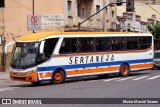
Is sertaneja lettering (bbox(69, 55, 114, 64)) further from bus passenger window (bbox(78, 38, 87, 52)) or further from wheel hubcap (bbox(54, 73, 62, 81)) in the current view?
wheel hubcap (bbox(54, 73, 62, 81))

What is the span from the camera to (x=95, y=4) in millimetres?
46469

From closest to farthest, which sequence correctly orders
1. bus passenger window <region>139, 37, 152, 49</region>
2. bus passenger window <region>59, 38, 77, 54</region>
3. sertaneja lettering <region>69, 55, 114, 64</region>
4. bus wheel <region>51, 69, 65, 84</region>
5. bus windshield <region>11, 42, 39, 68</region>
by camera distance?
bus windshield <region>11, 42, 39, 68</region>, bus wheel <region>51, 69, 65, 84</region>, bus passenger window <region>59, 38, 77, 54</region>, sertaneja lettering <region>69, 55, 114, 64</region>, bus passenger window <region>139, 37, 152, 49</region>

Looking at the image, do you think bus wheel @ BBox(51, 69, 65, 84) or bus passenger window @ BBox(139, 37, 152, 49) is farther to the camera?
bus passenger window @ BBox(139, 37, 152, 49)

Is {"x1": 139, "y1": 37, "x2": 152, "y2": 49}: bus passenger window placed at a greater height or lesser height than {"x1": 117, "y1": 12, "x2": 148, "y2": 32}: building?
lesser

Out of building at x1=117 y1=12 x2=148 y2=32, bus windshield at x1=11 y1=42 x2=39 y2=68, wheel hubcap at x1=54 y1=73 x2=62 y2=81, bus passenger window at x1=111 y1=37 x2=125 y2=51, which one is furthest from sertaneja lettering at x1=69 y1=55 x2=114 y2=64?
building at x1=117 y1=12 x2=148 y2=32

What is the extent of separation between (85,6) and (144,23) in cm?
2125

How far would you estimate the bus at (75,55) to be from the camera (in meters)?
22.5

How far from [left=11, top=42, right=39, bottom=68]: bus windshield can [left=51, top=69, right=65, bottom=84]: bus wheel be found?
174 centimetres

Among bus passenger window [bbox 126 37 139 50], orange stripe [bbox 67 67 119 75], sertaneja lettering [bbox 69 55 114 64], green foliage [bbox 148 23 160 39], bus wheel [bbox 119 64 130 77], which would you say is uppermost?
green foliage [bbox 148 23 160 39]

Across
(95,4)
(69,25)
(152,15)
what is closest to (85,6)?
(95,4)

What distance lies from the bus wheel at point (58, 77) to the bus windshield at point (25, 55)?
5.71ft

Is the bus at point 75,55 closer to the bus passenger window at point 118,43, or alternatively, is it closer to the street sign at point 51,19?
the bus passenger window at point 118,43

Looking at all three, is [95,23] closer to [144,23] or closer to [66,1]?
[66,1]

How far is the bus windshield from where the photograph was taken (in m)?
22.3
